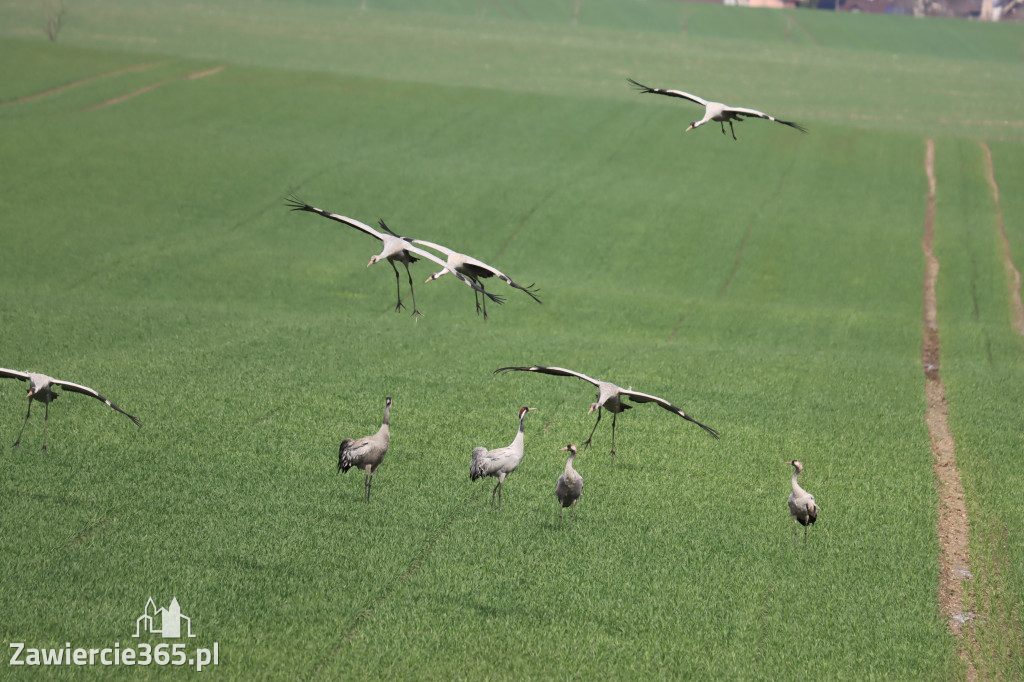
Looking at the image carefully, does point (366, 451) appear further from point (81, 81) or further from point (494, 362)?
point (81, 81)

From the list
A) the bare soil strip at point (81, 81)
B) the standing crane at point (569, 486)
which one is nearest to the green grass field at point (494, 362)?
the bare soil strip at point (81, 81)

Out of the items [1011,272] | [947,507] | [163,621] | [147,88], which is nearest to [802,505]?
[947,507]

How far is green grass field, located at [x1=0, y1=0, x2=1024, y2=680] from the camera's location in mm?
14414

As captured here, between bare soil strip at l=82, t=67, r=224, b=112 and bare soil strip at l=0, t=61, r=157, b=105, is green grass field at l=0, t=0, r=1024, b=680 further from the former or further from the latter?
bare soil strip at l=0, t=61, r=157, b=105

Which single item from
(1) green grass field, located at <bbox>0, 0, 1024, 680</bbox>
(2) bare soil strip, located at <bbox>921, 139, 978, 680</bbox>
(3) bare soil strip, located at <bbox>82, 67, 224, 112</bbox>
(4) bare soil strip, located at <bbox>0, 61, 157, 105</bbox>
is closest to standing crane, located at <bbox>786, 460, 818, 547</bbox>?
(1) green grass field, located at <bbox>0, 0, 1024, 680</bbox>

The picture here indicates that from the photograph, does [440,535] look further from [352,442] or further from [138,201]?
[138,201]

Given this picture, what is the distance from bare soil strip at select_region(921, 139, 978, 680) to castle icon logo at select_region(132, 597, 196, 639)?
11.2 m

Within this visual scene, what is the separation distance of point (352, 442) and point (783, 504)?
8403 mm

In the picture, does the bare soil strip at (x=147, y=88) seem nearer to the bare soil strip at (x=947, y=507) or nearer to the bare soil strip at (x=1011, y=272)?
the bare soil strip at (x=947, y=507)

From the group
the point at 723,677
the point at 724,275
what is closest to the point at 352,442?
the point at 723,677

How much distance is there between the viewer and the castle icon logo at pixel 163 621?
13.4m

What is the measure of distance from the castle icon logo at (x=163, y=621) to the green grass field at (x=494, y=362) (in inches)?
12.0

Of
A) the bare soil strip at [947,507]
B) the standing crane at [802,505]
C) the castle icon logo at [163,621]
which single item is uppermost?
the standing crane at [802,505]

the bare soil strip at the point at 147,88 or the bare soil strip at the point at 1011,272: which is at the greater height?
the bare soil strip at the point at 147,88
